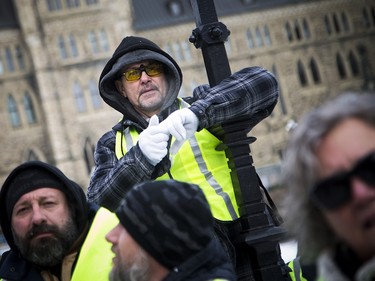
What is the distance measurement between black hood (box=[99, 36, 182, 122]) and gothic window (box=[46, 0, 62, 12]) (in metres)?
29.8

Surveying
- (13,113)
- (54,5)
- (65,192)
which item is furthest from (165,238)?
(54,5)

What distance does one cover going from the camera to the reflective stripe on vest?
2096 millimetres

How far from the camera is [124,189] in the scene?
2.58 m

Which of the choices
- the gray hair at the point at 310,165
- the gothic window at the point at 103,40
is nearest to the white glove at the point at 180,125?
the gray hair at the point at 310,165

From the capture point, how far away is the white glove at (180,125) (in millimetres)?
2445

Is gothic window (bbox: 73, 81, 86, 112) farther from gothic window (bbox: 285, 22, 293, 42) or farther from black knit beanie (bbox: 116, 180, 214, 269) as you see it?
black knit beanie (bbox: 116, 180, 214, 269)

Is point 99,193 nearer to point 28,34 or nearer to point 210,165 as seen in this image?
point 210,165

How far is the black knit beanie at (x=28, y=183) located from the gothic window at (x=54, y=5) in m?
30.4

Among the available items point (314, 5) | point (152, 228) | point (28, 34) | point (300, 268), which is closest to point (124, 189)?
point (300, 268)

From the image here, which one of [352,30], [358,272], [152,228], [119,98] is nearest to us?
[358,272]

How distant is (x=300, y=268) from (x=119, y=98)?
944 mm

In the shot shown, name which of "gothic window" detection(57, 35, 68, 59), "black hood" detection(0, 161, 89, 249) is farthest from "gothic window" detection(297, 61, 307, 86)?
"black hood" detection(0, 161, 89, 249)

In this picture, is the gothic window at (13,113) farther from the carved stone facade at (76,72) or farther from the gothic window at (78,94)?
the gothic window at (78,94)

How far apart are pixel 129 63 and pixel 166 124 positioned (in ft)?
1.31
